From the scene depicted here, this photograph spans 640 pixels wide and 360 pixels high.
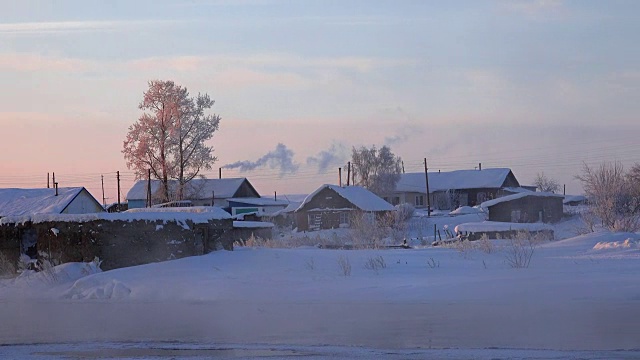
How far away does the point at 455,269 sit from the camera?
2594cm

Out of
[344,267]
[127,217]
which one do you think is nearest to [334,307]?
[344,267]

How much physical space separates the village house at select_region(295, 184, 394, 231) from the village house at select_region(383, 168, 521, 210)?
3112 cm

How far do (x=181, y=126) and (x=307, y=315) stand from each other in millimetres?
51069

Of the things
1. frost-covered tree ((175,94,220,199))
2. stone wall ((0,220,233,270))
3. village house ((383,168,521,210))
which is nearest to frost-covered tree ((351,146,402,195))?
village house ((383,168,521,210))

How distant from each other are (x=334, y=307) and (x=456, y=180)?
89654 millimetres

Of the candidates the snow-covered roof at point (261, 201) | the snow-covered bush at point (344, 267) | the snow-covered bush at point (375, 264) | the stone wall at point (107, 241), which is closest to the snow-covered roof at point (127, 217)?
the stone wall at point (107, 241)

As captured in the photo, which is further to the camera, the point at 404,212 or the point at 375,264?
the point at 404,212

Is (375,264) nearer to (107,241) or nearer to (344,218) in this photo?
(107,241)

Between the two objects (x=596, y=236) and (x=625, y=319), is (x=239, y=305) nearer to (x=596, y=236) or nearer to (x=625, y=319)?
(x=625, y=319)

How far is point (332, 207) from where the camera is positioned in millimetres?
74438

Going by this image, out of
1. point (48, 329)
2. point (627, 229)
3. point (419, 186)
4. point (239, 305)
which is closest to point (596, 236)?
point (627, 229)

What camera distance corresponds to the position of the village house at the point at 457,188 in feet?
340

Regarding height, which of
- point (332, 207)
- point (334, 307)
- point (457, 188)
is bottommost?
point (334, 307)

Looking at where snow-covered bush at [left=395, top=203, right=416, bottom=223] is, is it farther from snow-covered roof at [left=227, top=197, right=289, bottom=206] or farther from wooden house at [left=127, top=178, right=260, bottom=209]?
snow-covered roof at [left=227, top=197, right=289, bottom=206]
